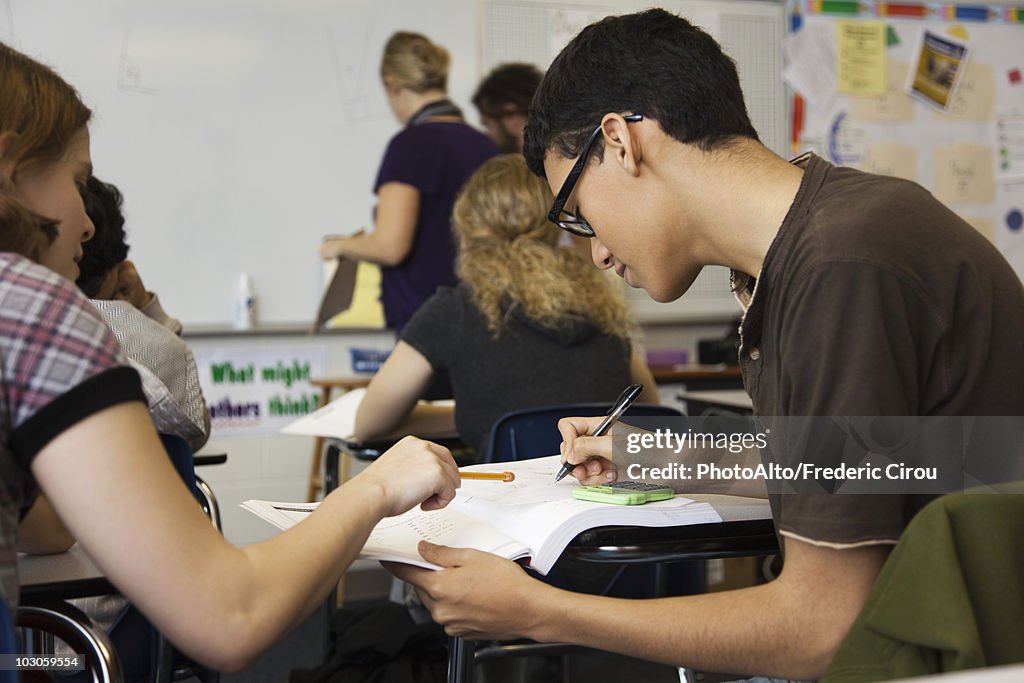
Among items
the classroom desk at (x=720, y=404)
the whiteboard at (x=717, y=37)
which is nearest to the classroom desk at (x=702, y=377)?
the classroom desk at (x=720, y=404)

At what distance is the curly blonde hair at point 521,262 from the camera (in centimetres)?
221

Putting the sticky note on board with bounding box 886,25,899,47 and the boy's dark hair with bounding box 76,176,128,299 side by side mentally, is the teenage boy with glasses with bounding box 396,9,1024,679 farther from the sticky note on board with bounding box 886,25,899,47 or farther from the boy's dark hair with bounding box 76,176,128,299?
the sticky note on board with bounding box 886,25,899,47

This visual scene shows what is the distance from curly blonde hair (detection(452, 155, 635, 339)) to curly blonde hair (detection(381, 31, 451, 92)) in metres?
1.12

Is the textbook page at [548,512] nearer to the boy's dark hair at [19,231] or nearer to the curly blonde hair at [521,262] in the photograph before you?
the boy's dark hair at [19,231]

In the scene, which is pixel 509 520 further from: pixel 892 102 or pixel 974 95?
pixel 974 95

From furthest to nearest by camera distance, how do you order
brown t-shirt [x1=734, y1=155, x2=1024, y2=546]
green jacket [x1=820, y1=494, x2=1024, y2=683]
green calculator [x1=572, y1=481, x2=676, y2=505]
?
green calculator [x1=572, y1=481, x2=676, y2=505], brown t-shirt [x1=734, y1=155, x2=1024, y2=546], green jacket [x1=820, y1=494, x2=1024, y2=683]

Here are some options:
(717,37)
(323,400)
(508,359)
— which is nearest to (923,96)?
(717,37)

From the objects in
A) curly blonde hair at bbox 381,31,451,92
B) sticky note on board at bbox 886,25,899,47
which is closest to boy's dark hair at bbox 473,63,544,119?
curly blonde hair at bbox 381,31,451,92

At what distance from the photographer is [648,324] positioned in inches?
176

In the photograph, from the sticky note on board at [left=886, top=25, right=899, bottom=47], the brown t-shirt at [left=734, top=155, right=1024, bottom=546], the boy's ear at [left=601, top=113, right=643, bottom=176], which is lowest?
the brown t-shirt at [left=734, top=155, right=1024, bottom=546]

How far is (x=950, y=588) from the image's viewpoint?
773 millimetres

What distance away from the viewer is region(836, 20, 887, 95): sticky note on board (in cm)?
464

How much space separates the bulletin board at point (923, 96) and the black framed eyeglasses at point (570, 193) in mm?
3493

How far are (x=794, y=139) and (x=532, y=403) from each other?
2.86 meters
